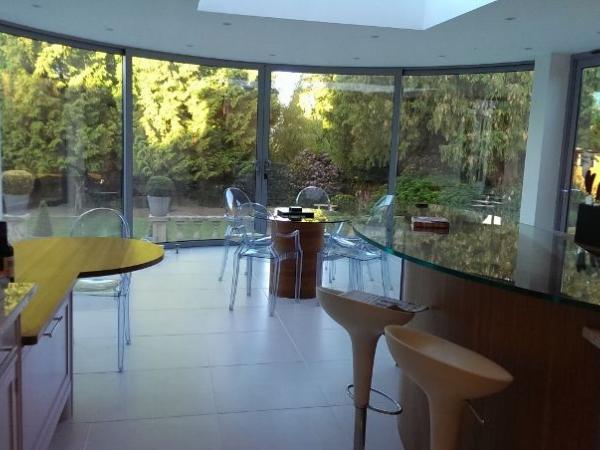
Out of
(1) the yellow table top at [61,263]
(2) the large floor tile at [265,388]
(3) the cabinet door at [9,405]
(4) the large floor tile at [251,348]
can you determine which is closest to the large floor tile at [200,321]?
(4) the large floor tile at [251,348]

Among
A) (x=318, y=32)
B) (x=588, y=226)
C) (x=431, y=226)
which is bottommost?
(x=431, y=226)

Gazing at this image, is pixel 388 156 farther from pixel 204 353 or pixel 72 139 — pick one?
pixel 204 353

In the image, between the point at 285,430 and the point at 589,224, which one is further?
the point at 285,430

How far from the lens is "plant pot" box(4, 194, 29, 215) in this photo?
5.35 metres

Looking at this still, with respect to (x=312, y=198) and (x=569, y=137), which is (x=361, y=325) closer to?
(x=312, y=198)

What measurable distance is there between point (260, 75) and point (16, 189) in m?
3.26

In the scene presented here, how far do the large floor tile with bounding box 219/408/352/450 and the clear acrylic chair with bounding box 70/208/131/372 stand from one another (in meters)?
0.94

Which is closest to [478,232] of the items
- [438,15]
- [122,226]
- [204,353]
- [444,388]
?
[444,388]

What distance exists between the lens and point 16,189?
5453 mm

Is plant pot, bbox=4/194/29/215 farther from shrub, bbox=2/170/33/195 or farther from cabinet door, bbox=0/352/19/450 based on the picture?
cabinet door, bbox=0/352/19/450

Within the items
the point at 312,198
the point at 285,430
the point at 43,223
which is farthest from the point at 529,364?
the point at 43,223

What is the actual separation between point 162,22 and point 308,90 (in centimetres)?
273

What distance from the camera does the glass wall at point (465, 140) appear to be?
21.6ft

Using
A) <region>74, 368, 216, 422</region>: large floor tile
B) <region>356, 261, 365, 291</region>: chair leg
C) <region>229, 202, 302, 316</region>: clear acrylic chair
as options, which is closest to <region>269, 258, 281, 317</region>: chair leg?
<region>229, 202, 302, 316</region>: clear acrylic chair
